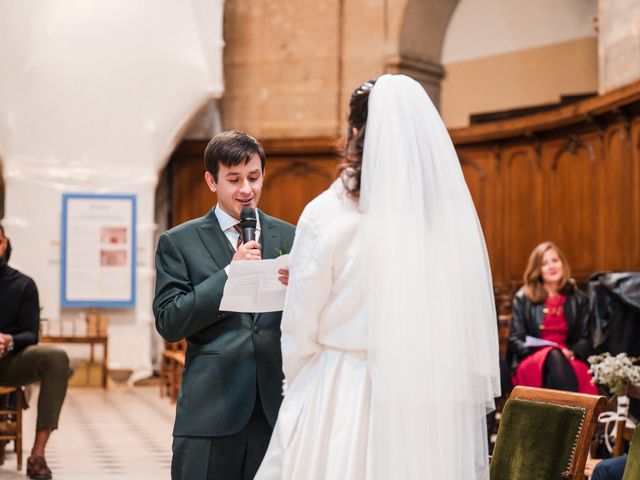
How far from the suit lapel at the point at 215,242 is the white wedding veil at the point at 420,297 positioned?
63 centimetres

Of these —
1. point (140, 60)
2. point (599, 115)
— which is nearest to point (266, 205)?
point (140, 60)

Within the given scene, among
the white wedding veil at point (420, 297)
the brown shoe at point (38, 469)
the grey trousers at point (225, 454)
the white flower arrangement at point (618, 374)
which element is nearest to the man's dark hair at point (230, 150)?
the white wedding veil at point (420, 297)

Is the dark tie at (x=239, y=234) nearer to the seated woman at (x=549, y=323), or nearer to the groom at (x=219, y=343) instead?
the groom at (x=219, y=343)

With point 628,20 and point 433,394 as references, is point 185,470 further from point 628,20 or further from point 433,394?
point 628,20

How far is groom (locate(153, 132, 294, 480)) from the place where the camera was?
2.85 m

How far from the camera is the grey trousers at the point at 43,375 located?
6363mm

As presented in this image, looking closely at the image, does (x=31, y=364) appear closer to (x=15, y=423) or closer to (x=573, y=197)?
(x=15, y=423)

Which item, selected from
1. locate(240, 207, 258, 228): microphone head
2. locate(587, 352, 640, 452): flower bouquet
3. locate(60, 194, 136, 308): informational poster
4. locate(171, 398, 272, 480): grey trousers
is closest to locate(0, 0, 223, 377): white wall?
locate(60, 194, 136, 308): informational poster

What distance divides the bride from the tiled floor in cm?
421

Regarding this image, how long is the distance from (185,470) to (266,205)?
1149 centimetres

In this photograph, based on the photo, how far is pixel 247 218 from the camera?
2947mm

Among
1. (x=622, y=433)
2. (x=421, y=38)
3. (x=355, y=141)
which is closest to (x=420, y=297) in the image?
(x=355, y=141)

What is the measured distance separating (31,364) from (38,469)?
2.14ft

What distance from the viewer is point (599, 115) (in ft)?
36.2
